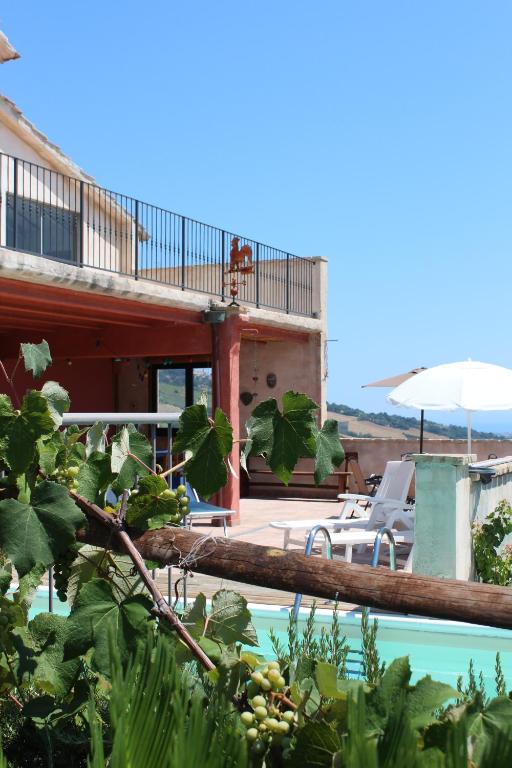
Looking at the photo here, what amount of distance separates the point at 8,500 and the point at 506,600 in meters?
0.92

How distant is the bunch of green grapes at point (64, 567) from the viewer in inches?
73.0

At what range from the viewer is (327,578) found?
1.51 metres

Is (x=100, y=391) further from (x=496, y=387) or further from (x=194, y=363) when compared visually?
(x=496, y=387)

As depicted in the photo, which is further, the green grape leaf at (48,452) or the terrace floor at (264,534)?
the terrace floor at (264,534)

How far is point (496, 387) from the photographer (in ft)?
33.1

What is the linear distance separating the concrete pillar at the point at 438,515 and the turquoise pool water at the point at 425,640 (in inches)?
33.0

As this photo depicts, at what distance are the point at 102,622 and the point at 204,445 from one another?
17.7 inches

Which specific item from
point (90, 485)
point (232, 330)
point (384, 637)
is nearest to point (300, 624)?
point (384, 637)

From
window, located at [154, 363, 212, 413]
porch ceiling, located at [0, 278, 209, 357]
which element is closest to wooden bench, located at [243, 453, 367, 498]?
window, located at [154, 363, 212, 413]

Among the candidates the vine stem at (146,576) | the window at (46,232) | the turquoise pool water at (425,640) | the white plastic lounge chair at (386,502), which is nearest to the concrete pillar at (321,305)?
the window at (46,232)

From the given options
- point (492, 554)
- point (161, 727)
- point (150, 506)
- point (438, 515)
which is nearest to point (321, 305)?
point (492, 554)

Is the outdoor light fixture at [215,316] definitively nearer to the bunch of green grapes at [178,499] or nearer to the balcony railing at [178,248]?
the balcony railing at [178,248]

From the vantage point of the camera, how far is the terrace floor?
245 inches

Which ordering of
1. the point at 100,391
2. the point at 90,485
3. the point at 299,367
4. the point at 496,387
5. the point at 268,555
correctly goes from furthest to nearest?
the point at 100,391, the point at 299,367, the point at 496,387, the point at 90,485, the point at 268,555
